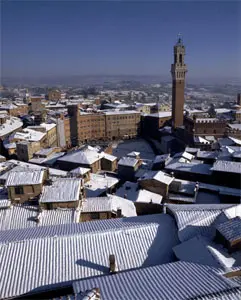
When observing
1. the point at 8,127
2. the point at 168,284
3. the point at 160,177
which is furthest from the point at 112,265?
the point at 8,127

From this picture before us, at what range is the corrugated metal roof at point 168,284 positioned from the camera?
10.1 m

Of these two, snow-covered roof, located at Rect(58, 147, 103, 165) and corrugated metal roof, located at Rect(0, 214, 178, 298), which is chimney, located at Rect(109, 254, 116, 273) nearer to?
corrugated metal roof, located at Rect(0, 214, 178, 298)

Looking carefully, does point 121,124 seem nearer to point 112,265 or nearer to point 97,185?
point 97,185

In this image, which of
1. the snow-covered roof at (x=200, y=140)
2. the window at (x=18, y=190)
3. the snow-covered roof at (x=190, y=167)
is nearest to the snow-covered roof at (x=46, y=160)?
the snow-covered roof at (x=190, y=167)

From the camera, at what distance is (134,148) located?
228 ft

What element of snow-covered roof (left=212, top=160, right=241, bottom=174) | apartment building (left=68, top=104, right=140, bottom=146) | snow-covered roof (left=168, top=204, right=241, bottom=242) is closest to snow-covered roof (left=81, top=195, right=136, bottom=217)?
snow-covered roof (left=168, top=204, right=241, bottom=242)

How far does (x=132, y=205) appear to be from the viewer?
25.2 metres

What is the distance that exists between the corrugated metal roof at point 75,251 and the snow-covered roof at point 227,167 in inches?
691

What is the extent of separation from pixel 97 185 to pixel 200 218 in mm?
19488

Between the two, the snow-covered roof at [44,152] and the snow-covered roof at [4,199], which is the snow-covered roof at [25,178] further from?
the snow-covered roof at [44,152]

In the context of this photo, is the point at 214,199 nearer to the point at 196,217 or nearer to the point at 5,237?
the point at 196,217

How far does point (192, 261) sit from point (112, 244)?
4112 mm

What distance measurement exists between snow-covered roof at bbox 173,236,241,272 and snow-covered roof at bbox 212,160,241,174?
18.6 meters

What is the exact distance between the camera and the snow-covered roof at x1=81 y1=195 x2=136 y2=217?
2219 cm
